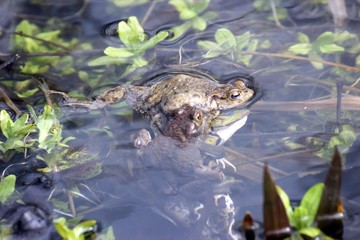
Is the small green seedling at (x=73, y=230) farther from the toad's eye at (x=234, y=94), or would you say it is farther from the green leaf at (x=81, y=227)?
the toad's eye at (x=234, y=94)

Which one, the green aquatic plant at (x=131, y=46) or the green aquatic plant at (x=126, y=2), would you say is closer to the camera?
the green aquatic plant at (x=131, y=46)

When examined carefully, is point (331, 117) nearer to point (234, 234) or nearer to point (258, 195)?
point (258, 195)

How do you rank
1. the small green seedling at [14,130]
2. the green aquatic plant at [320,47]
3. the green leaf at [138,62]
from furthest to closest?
1. the green leaf at [138,62]
2. the green aquatic plant at [320,47]
3. the small green seedling at [14,130]

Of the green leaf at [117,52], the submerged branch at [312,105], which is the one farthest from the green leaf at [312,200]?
the green leaf at [117,52]

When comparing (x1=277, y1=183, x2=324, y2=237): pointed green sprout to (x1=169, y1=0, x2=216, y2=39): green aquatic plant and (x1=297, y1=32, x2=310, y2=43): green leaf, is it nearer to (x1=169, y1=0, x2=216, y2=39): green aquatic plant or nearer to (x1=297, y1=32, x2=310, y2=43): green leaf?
(x1=297, y1=32, x2=310, y2=43): green leaf

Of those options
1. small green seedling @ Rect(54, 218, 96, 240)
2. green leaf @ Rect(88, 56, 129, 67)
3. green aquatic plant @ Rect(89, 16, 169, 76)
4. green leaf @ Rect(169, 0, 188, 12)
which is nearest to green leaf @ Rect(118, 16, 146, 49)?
green aquatic plant @ Rect(89, 16, 169, 76)

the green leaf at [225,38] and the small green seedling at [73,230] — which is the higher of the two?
the green leaf at [225,38]

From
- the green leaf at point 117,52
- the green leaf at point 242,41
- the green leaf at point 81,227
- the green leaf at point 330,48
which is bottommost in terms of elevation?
the green leaf at point 81,227
